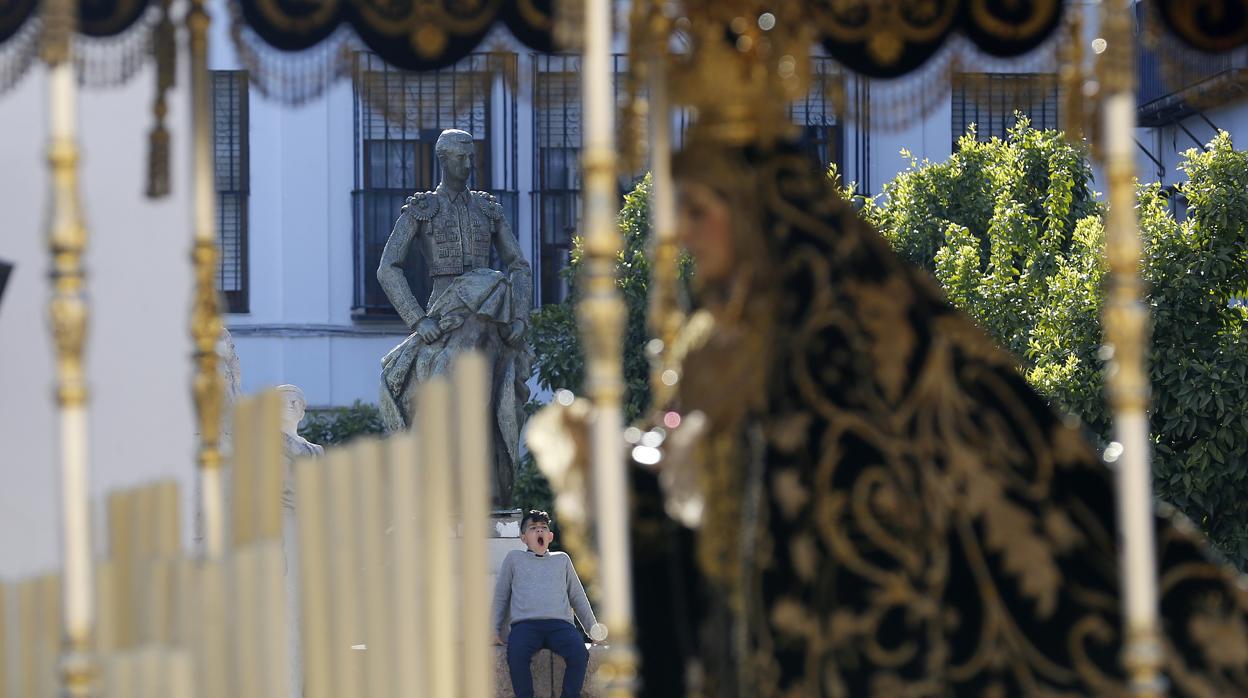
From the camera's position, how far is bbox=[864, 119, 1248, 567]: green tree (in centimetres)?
1281

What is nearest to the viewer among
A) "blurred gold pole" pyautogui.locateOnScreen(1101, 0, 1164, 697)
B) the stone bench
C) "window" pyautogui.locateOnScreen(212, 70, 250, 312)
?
"blurred gold pole" pyautogui.locateOnScreen(1101, 0, 1164, 697)

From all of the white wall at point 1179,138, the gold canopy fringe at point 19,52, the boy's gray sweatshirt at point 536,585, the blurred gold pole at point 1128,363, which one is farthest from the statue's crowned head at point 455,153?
the blurred gold pole at point 1128,363

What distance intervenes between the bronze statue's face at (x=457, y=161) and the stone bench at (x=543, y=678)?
295 centimetres

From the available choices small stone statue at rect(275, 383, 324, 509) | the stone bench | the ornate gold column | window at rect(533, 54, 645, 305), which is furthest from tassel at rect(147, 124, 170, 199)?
window at rect(533, 54, 645, 305)

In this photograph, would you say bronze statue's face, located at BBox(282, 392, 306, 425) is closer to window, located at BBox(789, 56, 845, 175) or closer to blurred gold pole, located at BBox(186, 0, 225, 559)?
window, located at BBox(789, 56, 845, 175)

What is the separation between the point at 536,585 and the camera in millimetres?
9141

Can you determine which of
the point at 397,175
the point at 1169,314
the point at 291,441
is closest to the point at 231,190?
the point at 397,175

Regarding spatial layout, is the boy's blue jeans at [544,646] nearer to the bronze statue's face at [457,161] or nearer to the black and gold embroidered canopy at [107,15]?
the bronze statue's face at [457,161]

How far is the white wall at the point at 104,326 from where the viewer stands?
10289 mm

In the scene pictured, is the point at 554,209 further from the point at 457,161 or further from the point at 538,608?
the point at 538,608

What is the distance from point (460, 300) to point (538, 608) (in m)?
2.69

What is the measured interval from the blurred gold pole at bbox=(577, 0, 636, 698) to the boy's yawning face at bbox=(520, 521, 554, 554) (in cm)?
566

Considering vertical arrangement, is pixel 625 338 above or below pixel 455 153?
below

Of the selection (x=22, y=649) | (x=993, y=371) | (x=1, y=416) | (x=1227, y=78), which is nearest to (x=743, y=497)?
(x=993, y=371)
